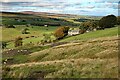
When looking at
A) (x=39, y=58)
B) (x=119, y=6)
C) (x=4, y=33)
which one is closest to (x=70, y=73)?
(x=39, y=58)

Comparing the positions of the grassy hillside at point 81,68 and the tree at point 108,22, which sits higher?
the tree at point 108,22

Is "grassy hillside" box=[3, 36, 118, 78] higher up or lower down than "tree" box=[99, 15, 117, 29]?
lower down

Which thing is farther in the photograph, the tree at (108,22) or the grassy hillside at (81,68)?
the tree at (108,22)

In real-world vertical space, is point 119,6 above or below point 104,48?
above

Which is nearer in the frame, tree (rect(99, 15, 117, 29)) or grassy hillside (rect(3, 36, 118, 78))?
grassy hillside (rect(3, 36, 118, 78))

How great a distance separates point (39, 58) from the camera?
36000 mm

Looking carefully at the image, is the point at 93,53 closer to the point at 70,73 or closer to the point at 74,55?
the point at 74,55

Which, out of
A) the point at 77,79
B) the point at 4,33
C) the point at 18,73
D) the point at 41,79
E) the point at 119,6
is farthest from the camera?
the point at 4,33

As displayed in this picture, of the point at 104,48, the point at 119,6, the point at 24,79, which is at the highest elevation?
the point at 119,6

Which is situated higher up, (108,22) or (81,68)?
(108,22)

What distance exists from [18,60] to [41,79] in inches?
535

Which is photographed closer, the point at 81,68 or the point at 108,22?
the point at 81,68

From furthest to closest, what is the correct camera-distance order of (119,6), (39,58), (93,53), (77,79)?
(119,6) < (39,58) < (93,53) < (77,79)

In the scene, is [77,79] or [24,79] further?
[24,79]
